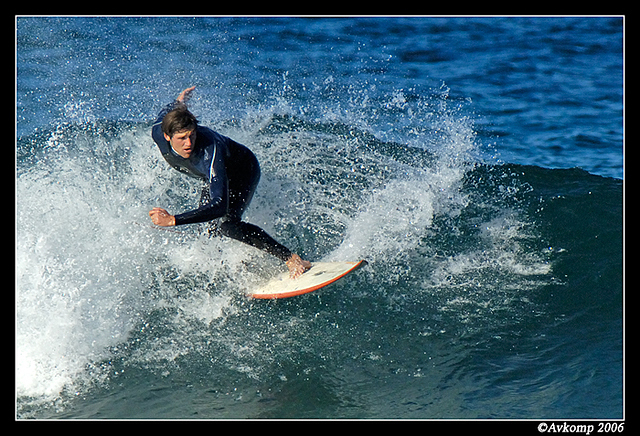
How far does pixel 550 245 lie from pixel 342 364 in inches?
120

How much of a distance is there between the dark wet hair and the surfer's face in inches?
1.5

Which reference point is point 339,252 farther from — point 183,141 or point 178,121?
point 178,121

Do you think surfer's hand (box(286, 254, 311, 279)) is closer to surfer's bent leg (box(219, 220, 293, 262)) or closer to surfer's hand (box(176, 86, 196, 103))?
surfer's bent leg (box(219, 220, 293, 262))

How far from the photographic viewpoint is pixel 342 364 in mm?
5227

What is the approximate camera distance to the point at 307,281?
5730mm

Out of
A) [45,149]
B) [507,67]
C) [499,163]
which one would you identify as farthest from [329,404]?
[507,67]

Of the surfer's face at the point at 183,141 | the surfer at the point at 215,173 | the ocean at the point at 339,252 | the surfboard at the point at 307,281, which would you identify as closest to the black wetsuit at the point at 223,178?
the surfer at the point at 215,173

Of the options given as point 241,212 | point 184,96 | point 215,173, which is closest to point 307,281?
point 241,212

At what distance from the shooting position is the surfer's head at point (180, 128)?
4887mm

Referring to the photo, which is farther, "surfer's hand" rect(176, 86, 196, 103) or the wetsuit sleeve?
"surfer's hand" rect(176, 86, 196, 103)

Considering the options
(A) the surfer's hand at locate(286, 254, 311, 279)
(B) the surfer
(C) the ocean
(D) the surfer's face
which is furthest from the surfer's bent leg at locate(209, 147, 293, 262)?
(C) the ocean

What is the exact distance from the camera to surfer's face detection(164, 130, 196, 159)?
16.3ft

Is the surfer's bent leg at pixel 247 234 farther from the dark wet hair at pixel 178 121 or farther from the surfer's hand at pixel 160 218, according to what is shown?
the dark wet hair at pixel 178 121

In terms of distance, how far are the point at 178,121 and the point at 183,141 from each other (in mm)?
204
